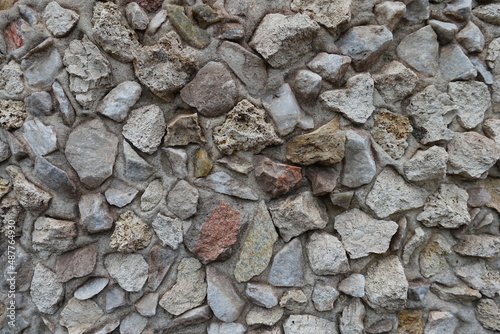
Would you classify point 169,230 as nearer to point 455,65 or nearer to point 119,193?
point 119,193

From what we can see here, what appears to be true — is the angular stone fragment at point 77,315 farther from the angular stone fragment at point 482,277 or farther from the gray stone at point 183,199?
the angular stone fragment at point 482,277

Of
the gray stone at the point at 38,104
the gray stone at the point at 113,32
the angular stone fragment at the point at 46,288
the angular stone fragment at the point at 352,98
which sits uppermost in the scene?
the gray stone at the point at 113,32

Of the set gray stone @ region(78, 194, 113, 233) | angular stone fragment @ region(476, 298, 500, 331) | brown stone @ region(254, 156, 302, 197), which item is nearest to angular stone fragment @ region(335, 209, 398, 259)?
brown stone @ region(254, 156, 302, 197)

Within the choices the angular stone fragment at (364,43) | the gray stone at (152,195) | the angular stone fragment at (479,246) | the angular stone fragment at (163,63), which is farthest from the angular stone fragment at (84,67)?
the angular stone fragment at (479,246)

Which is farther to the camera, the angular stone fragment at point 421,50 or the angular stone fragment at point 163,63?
the angular stone fragment at point 421,50

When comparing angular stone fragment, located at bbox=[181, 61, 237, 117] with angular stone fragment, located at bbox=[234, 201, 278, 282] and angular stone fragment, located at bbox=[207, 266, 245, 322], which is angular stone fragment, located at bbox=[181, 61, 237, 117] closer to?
angular stone fragment, located at bbox=[234, 201, 278, 282]

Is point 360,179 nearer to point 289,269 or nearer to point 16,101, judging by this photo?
point 289,269

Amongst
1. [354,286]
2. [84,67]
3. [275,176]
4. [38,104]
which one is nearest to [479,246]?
[354,286]
